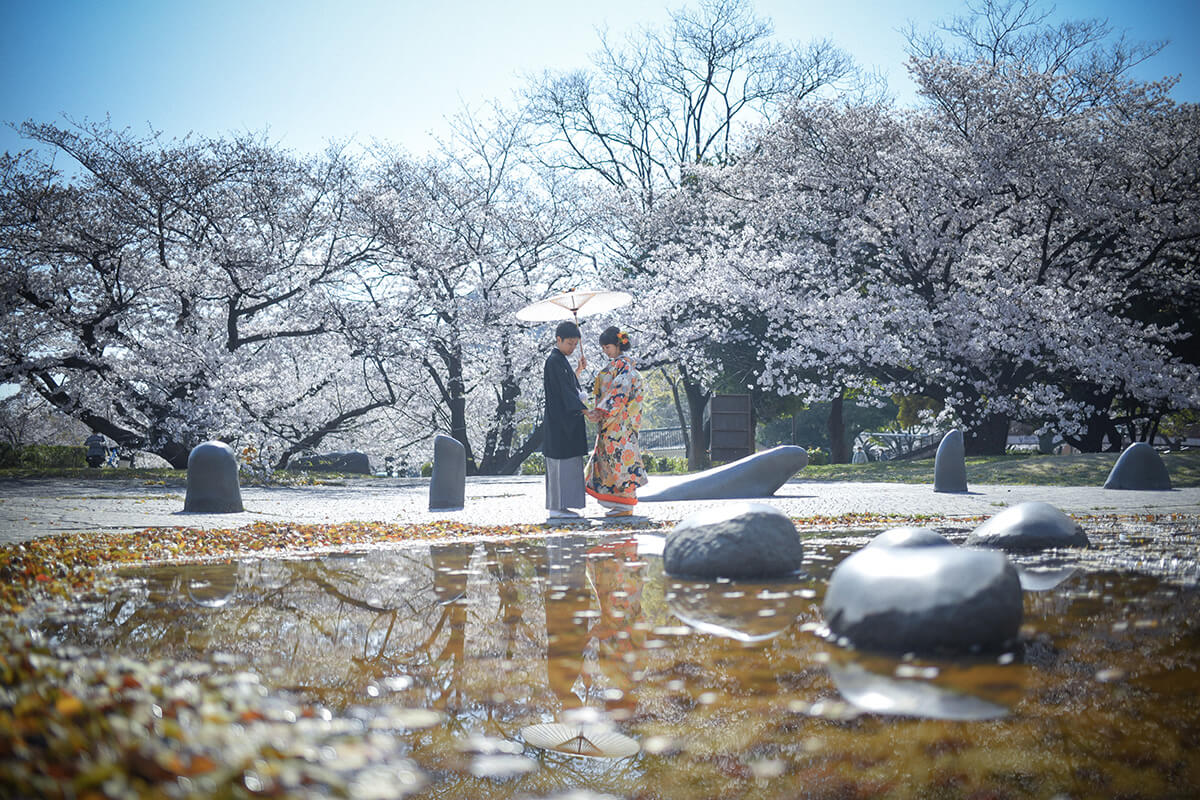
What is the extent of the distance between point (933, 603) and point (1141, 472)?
12.1 metres

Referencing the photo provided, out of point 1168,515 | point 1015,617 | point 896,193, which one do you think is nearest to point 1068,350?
point 896,193

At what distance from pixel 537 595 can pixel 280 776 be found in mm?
3144

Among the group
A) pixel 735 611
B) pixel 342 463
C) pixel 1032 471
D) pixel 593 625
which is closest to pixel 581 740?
pixel 593 625

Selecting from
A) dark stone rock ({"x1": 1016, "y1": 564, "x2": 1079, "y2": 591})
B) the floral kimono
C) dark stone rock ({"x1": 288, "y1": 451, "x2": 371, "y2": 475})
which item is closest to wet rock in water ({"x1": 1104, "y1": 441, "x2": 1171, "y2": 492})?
the floral kimono

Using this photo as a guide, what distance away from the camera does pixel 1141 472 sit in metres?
13.3

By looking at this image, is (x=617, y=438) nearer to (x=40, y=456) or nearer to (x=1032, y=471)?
(x=1032, y=471)

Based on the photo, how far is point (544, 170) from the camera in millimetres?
27188

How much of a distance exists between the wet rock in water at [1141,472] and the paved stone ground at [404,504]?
47 centimetres

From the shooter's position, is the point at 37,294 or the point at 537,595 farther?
the point at 37,294

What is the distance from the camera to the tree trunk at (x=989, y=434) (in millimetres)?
20797

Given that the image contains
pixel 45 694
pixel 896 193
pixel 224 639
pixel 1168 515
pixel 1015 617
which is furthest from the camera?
pixel 896 193

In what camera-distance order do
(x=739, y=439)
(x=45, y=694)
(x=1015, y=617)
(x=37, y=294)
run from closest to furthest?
(x=45, y=694)
(x=1015, y=617)
(x=37, y=294)
(x=739, y=439)

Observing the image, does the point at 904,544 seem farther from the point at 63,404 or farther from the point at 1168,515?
A: the point at 63,404

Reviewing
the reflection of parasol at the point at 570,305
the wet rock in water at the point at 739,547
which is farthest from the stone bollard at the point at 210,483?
the wet rock in water at the point at 739,547
